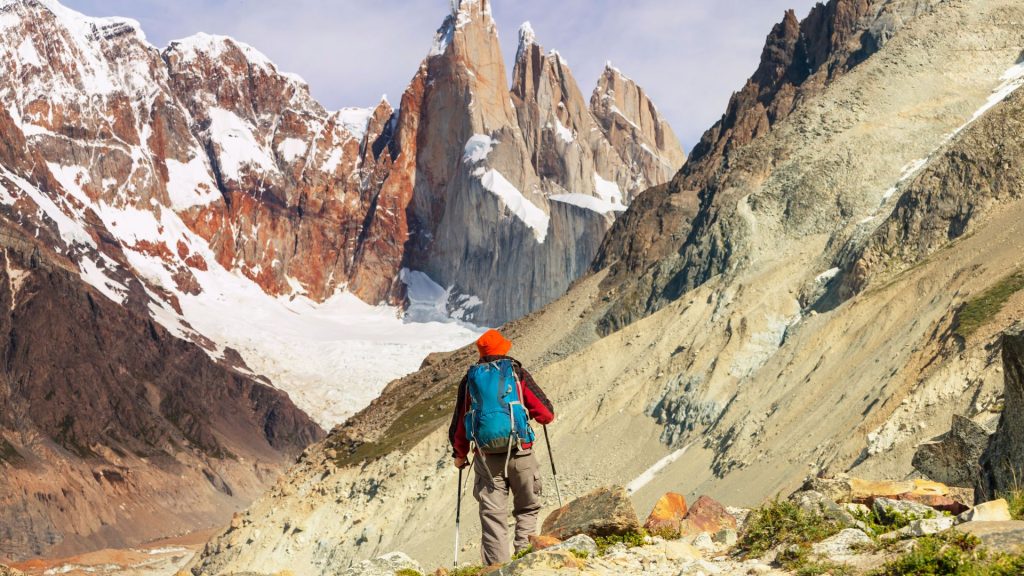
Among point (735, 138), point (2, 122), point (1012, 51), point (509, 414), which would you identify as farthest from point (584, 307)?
point (2, 122)

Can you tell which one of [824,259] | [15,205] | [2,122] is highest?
[2,122]

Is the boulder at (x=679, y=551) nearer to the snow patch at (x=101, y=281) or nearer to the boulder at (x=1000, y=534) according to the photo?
the boulder at (x=1000, y=534)

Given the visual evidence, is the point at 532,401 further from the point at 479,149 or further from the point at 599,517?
the point at 479,149

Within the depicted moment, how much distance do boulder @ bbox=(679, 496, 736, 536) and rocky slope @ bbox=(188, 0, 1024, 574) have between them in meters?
7.73

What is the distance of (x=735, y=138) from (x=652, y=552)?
7348 centimetres

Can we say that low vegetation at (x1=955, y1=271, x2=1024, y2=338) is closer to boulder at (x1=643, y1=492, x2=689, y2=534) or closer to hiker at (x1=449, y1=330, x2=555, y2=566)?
boulder at (x1=643, y1=492, x2=689, y2=534)

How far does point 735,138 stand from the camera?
3228 inches

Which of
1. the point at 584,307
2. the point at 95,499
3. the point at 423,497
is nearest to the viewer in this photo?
the point at 423,497

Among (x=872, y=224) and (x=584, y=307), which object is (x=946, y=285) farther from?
(x=584, y=307)

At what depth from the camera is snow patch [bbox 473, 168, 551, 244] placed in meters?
180

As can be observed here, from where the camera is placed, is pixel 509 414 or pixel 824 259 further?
pixel 824 259

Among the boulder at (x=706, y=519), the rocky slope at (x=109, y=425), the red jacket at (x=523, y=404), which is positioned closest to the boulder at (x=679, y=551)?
the boulder at (x=706, y=519)

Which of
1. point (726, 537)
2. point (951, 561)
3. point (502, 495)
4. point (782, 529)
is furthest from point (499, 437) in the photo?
point (951, 561)

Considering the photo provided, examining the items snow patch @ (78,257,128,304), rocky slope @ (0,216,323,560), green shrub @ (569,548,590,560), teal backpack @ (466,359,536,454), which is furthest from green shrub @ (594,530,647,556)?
snow patch @ (78,257,128,304)
